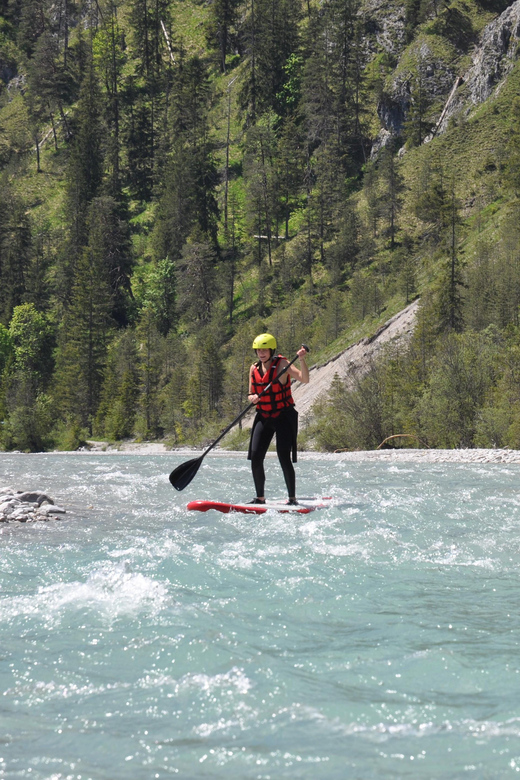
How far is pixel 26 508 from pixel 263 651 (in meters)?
6.04

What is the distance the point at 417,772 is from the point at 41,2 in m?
126

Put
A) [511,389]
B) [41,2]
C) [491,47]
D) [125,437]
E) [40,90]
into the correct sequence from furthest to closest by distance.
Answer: [41,2] < [40,90] < [491,47] < [125,437] < [511,389]

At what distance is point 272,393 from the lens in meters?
9.45

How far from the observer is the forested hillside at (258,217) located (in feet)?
108

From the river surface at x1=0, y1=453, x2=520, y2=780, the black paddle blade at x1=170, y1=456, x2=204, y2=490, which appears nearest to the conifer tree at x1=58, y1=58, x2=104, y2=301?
the black paddle blade at x1=170, y1=456, x2=204, y2=490

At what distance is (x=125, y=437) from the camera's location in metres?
48.4

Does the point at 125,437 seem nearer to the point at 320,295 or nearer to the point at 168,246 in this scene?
the point at 320,295

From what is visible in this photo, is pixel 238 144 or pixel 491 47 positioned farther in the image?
pixel 238 144

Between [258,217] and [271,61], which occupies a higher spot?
[271,61]

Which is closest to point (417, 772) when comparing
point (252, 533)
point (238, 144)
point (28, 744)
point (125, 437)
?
point (28, 744)

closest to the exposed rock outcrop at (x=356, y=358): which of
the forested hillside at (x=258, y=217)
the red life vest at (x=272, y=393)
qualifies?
the forested hillside at (x=258, y=217)

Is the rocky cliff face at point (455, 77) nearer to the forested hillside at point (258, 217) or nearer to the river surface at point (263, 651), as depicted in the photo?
the forested hillside at point (258, 217)

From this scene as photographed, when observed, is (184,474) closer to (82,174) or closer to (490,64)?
(490,64)

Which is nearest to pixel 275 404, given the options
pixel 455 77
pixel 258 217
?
pixel 258 217
